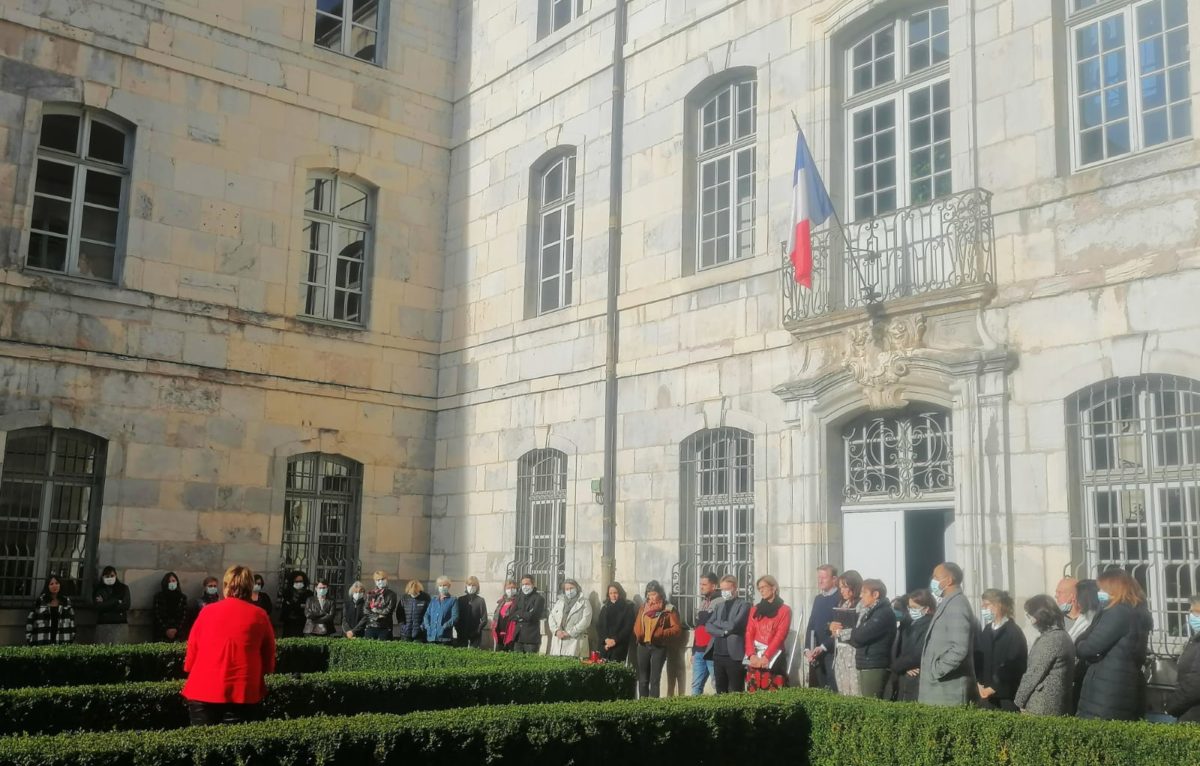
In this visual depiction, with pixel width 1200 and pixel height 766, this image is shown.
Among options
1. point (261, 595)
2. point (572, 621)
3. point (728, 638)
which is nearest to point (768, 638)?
point (728, 638)

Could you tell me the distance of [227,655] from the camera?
6539mm

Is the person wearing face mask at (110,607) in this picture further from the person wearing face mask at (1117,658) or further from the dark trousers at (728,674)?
the person wearing face mask at (1117,658)

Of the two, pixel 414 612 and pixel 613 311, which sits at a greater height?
pixel 613 311

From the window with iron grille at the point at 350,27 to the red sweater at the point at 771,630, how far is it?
968 centimetres

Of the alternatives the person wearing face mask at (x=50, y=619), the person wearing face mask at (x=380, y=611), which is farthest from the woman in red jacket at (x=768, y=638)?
the person wearing face mask at (x=50, y=619)

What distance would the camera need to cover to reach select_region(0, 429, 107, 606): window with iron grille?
504 inches

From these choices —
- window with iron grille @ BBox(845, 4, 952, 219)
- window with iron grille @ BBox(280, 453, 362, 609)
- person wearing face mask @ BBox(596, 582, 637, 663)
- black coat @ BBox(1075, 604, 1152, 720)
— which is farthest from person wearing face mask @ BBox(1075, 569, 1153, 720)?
window with iron grille @ BBox(280, 453, 362, 609)

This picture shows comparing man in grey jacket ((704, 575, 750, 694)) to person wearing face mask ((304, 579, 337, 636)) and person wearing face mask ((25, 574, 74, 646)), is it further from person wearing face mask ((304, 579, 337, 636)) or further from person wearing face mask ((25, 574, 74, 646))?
person wearing face mask ((25, 574, 74, 646))

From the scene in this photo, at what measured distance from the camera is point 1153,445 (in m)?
8.34

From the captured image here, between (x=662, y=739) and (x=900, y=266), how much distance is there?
5326 millimetres

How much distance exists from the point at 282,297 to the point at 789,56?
22.7 ft

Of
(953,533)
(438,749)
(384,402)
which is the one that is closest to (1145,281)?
(953,533)

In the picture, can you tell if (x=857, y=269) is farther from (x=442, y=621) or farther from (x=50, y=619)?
(x=50, y=619)

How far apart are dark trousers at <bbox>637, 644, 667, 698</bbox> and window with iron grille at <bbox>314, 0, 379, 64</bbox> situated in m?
8.97
